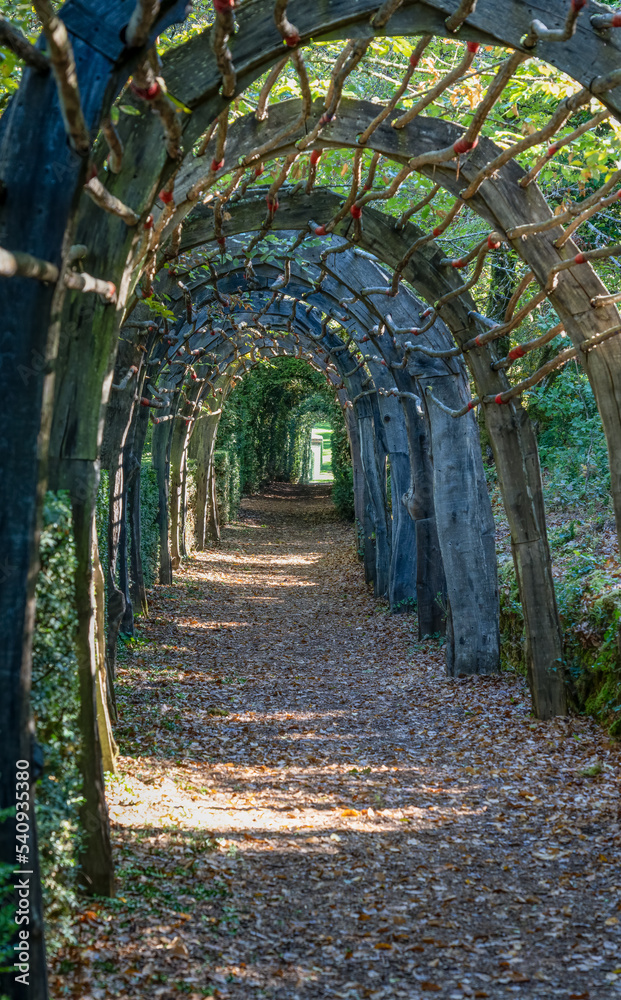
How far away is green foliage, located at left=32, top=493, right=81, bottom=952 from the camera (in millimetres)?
3531

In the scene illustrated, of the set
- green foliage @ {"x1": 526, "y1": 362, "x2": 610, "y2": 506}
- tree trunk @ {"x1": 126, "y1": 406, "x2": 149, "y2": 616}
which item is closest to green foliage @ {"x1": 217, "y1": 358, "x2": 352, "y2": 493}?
green foliage @ {"x1": 526, "y1": 362, "x2": 610, "y2": 506}

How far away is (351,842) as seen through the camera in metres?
5.19

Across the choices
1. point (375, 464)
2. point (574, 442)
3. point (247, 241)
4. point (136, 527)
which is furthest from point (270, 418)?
point (247, 241)

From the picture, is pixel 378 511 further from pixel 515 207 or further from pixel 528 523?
pixel 515 207

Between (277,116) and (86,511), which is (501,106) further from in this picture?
(86,511)

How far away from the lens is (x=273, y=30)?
12.8ft

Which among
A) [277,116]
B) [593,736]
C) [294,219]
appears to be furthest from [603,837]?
[294,219]

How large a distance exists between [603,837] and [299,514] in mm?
29260

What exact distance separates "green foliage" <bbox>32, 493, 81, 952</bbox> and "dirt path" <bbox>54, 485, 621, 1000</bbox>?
33cm

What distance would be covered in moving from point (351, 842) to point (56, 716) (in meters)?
2.34

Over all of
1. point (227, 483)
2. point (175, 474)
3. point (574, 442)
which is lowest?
point (227, 483)

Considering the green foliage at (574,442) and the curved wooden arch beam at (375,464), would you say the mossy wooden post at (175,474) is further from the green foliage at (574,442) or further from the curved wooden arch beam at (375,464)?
the green foliage at (574,442)

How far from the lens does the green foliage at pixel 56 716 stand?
11.6 feet

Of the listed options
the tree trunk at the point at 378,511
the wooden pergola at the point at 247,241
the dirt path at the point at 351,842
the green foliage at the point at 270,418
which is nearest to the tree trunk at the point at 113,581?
the wooden pergola at the point at 247,241
